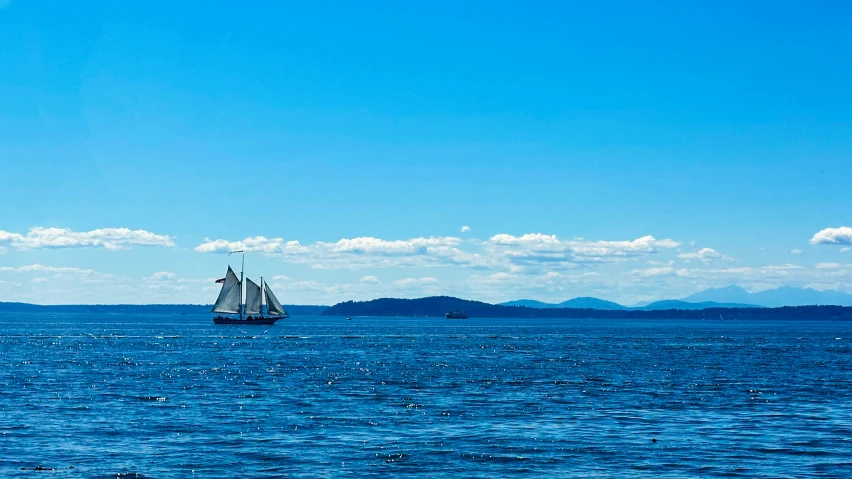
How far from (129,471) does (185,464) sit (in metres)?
2.54

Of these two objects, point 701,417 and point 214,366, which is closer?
point 701,417

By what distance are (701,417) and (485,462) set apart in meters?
20.2

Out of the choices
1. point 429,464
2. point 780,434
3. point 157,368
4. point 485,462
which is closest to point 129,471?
point 429,464

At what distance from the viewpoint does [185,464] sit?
38.1 m

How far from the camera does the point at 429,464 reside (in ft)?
126

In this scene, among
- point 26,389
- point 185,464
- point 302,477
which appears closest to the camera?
point 302,477

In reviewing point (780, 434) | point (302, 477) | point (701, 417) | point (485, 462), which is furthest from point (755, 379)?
point (302, 477)

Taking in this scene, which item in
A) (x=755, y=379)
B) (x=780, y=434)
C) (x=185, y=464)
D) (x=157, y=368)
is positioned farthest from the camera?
(x=157, y=368)

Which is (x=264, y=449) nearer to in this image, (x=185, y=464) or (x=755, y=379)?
(x=185, y=464)

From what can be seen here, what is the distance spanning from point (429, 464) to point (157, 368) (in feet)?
199

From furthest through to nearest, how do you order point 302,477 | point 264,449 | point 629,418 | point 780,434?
1. point 629,418
2. point 780,434
3. point 264,449
4. point 302,477

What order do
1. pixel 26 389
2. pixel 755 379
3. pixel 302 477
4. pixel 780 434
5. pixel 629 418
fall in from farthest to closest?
pixel 755 379 → pixel 26 389 → pixel 629 418 → pixel 780 434 → pixel 302 477

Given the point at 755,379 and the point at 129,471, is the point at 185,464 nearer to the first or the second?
the point at 129,471

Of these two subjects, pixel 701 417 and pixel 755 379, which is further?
pixel 755 379
